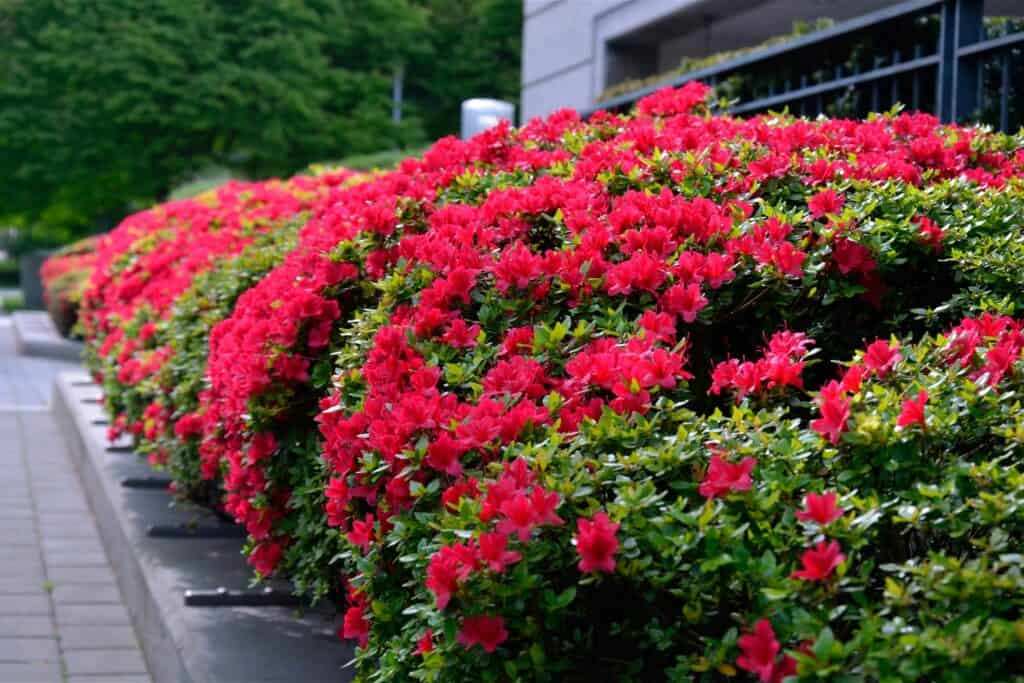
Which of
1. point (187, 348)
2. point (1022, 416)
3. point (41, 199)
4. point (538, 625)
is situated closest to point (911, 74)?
point (187, 348)

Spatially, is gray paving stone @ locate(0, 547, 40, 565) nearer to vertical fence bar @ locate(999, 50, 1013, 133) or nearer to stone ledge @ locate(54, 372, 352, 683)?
stone ledge @ locate(54, 372, 352, 683)

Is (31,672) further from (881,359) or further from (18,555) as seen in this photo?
(881,359)

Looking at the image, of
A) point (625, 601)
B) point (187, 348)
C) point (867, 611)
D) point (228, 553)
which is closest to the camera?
point (867, 611)

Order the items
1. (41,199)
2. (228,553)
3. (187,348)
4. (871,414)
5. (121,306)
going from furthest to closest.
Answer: (41,199), (121,306), (187,348), (228,553), (871,414)

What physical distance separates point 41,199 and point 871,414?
80.3 feet

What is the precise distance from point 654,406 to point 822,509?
52 cm

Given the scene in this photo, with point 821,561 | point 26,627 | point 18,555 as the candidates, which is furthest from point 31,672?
point 821,561

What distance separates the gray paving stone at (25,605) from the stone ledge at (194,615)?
0.32 m

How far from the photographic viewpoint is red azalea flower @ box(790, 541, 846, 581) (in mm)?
1895

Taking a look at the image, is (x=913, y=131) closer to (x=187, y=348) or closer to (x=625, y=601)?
(x=625, y=601)

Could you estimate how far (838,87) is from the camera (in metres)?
6.56

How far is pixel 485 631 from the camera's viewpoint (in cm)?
217

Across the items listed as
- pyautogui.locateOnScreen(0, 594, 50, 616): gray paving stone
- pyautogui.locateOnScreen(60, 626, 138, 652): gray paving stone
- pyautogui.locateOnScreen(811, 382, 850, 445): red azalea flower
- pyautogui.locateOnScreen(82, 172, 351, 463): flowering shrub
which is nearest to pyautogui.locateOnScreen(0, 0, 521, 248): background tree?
pyautogui.locateOnScreen(82, 172, 351, 463): flowering shrub

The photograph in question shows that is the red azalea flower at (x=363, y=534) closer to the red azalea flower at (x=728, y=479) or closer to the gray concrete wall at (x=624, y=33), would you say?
the red azalea flower at (x=728, y=479)
